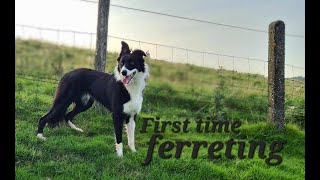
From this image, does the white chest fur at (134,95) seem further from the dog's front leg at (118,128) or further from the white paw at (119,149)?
the white paw at (119,149)

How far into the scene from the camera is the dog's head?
6.15 meters

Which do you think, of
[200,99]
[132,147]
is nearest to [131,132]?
[132,147]

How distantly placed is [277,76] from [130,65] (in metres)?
3.90

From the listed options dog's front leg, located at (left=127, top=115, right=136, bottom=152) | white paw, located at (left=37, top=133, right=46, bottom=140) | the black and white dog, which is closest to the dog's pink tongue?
the black and white dog

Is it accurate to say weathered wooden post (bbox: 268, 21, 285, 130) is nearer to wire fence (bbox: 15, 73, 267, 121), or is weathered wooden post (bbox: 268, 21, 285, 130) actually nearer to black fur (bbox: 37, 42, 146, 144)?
wire fence (bbox: 15, 73, 267, 121)

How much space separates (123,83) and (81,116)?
1.70m

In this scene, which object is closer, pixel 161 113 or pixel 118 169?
pixel 118 169

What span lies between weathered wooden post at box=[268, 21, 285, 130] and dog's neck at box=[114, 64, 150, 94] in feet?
11.3

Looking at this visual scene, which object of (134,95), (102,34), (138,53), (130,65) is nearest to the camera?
(130,65)

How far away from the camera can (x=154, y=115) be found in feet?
29.8

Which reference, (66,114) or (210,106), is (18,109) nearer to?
(66,114)

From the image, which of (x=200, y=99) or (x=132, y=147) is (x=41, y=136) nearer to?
(x=132, y=147)
